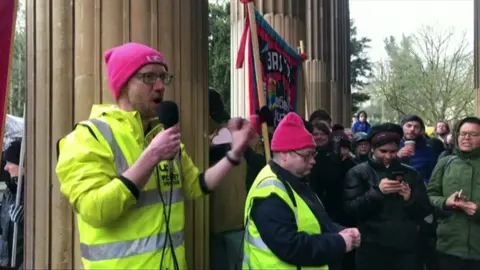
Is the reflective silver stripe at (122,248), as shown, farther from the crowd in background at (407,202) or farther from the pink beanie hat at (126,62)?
the crowd in background at (407,202)

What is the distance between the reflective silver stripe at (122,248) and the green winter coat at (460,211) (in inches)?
111

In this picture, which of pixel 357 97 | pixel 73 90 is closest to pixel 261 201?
pixel 73 90

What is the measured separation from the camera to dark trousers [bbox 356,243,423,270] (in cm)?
424

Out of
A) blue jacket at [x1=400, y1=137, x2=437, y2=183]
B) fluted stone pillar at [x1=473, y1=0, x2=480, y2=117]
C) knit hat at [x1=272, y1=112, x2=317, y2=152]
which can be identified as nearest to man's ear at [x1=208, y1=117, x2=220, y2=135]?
knit hat at [x1=272, y1=112, x2=317, y2=152]

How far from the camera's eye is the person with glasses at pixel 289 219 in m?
2.69

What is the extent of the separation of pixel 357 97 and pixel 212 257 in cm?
4042

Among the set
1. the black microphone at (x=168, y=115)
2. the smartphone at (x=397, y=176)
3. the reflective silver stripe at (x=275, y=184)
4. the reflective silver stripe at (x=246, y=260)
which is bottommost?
the reflective silver stripe at (x=246, y=260)

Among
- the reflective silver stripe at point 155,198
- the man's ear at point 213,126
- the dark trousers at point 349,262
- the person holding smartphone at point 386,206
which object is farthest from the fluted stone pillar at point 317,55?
the reflective silver stripe at point 155,198

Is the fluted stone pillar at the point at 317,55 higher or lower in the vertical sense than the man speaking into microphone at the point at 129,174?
higher

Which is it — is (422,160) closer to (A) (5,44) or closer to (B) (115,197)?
(A) (5,44)

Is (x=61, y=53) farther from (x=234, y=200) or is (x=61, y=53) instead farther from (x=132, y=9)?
(x=234, y=200)

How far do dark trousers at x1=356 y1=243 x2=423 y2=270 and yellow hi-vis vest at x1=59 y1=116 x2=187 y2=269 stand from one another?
238 centimetres

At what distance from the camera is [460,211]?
4.32 meters

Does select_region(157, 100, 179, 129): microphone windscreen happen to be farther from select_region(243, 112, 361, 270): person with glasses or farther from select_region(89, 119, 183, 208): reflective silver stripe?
select_region(243, 112, 361, 270): person with glasses
